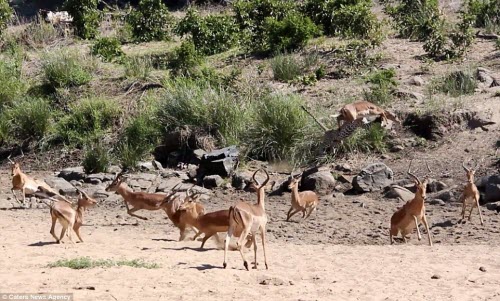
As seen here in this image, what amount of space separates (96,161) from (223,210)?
786 cm

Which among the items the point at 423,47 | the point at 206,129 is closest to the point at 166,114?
the point at 206,129

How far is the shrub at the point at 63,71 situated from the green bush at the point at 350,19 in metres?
6.40

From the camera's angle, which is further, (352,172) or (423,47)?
(423,47)

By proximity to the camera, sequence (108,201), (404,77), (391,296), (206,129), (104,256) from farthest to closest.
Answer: (404,77) < (206,129) < (108,201) < (104,256) < (391,296)

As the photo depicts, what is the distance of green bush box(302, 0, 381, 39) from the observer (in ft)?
84.1

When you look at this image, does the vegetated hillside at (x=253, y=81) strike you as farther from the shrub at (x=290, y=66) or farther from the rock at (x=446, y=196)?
the rock at (x=446, y=196)

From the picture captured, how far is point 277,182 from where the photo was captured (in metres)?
19.3

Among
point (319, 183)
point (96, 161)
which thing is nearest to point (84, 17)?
point (96, 161)

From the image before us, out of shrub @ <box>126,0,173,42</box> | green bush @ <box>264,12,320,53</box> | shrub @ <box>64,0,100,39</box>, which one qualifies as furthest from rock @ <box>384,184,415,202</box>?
shrub @ <box>64,0,100,39</box>

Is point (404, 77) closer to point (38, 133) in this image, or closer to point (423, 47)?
point (423, 47)

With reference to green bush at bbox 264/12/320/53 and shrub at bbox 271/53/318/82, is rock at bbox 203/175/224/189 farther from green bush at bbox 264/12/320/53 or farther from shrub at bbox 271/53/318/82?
Answer: green bush at bbox 264/12/320/53

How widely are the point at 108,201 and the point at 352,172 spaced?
4599 mm

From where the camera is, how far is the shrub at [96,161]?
21.2 meters

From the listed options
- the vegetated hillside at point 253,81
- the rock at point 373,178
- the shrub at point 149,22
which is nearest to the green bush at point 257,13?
the vegetated hillside at point 253,81
